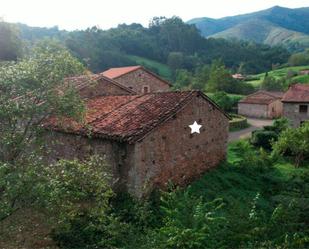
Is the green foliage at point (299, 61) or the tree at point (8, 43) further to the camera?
the green foliage at point (299, 61)

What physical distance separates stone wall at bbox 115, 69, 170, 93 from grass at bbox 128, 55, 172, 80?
59.2 metres

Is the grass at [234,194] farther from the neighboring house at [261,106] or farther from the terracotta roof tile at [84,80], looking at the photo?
the neighboring house at [261,106]

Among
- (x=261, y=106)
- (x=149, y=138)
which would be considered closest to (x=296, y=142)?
(x=149, y=138)

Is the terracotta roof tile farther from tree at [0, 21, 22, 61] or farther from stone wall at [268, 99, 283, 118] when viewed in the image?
stone wall at [268, 99, 283, 118]

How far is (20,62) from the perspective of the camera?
35.9 feet

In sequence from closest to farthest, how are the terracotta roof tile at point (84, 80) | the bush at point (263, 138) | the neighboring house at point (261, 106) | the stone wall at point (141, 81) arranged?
the terracotta roof tile at point (84, 80) < the bush at point (263, 138) < the stone wall at point (141, 81) < the neighboring house at point (261, 106)

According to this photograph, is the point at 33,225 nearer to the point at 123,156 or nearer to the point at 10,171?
the point at 123,156

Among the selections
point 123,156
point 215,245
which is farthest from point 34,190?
point 123,156

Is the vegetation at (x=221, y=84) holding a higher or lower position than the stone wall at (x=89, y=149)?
lower

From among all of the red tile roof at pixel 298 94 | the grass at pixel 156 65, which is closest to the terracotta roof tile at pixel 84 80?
the red tile roof at pixel 298 94

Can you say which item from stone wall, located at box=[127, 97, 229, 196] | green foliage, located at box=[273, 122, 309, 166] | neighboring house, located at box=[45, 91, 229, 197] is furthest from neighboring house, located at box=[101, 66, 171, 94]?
stone wall, located at box=[127, 97, 229, 196]

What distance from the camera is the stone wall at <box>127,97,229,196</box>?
647 inches

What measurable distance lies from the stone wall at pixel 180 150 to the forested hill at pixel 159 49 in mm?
64762

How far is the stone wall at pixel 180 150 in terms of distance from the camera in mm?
16422
